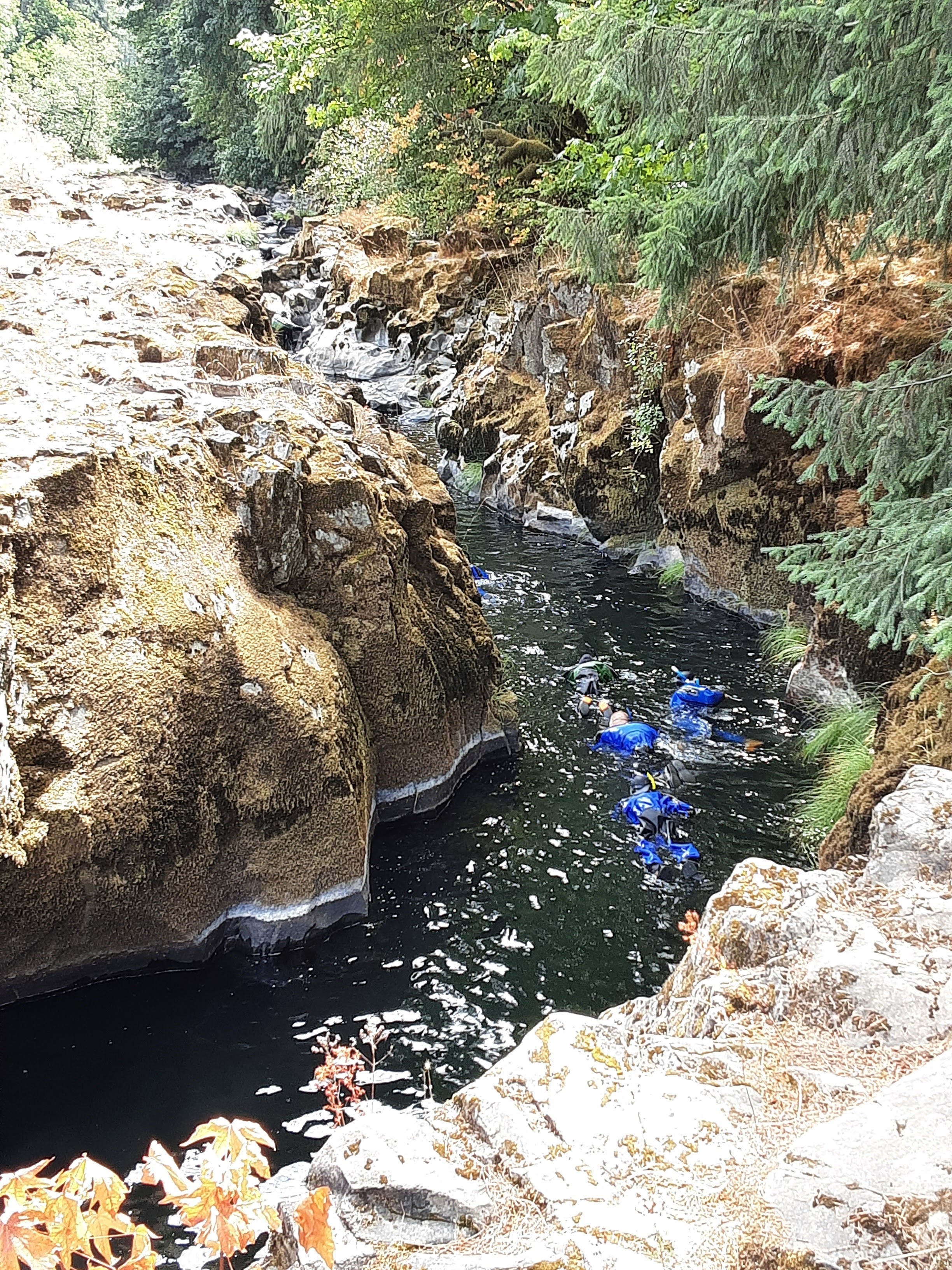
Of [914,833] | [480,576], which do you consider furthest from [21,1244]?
[480,576]

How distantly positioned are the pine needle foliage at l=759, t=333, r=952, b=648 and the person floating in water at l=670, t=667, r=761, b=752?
7.36 ft

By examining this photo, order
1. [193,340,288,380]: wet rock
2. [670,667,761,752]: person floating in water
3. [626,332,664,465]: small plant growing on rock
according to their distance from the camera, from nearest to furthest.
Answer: [670,667,761,752]: person floating in water → [193,340,288,380]: wet rock → [626,332,664,465]: small plant growing on rock

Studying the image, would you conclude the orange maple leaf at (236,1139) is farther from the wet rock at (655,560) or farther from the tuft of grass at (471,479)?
the tuft of grass at (471,479)

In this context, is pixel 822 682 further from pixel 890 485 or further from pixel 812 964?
pixel 812 964

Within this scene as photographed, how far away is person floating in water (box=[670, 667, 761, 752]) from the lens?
32.4 ft

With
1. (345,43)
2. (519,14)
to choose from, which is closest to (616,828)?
(519,14)

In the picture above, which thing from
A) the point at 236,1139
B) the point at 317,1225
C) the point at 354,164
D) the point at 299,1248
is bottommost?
the point at 299,1248

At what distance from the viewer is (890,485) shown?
7.36 metres

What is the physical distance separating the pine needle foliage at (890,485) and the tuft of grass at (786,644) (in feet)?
10.2

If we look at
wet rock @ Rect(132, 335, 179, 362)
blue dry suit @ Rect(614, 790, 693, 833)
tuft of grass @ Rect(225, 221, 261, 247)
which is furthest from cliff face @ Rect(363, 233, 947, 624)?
tuft of grass @ Rect(225, 221, 261, 247)

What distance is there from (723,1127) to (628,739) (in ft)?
20.8

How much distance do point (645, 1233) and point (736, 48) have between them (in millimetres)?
7225

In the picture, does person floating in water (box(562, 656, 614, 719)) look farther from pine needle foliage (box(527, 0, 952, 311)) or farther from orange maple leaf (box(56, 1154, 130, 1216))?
orange maple leaf (box(56, 1154, 130, 1216))

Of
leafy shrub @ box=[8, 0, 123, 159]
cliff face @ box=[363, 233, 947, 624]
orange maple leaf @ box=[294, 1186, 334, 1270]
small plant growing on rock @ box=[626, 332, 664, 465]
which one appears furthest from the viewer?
leafy shrub @ box=[8, 0, 123, 159]
